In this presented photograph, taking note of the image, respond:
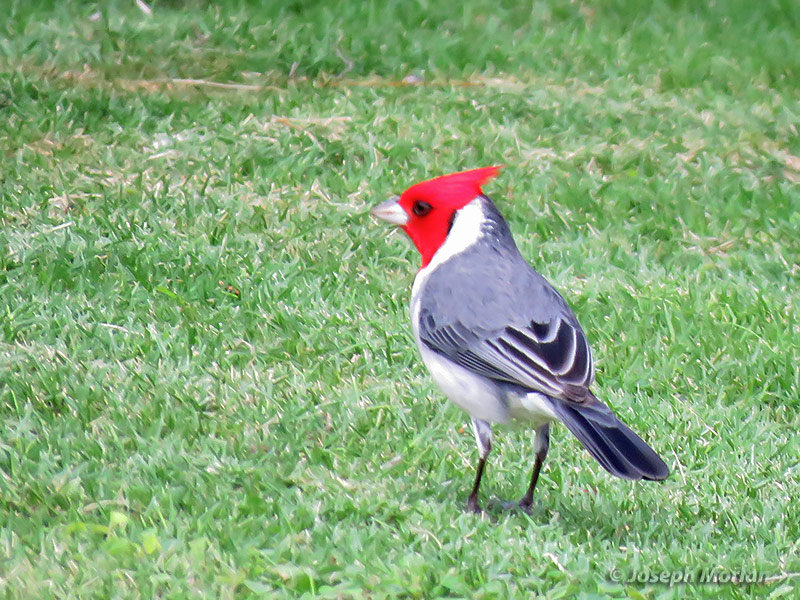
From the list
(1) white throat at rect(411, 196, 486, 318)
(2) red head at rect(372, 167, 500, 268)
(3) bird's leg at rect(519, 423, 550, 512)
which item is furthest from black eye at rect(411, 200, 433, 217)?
(3) bird's leg at rect(519, 423, 550, 512)

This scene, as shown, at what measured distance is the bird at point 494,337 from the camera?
3904 millimetres

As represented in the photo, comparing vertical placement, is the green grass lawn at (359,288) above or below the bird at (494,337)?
below

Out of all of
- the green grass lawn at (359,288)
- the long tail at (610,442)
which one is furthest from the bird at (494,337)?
the green grass lawn at (359,288)

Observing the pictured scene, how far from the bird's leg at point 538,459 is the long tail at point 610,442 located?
38cm

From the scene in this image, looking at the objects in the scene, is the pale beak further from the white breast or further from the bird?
the white breast

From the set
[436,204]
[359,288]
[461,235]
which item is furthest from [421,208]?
[359,288]

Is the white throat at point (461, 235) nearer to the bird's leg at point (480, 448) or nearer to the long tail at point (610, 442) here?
the bird's leg at point (480, 448)

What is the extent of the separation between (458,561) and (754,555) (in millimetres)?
977

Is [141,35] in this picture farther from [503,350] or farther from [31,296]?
[503,350]

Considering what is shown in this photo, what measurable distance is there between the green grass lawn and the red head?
71 cm

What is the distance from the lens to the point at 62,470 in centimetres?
423

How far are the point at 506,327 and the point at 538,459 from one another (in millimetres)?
481

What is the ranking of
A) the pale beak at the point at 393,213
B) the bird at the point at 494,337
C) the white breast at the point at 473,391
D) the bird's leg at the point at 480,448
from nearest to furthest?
the bird at the point at 494,337
the white breast at the point at 473,391
the bird's leg at the point at 480,448
the pale beak at the point at 393,213

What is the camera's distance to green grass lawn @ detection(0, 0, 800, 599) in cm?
391
